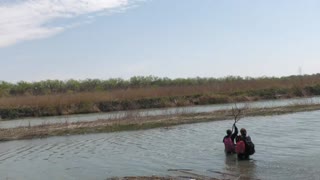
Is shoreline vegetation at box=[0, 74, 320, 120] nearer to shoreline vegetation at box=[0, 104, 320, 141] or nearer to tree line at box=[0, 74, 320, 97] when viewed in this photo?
shoreline vegetation at box=[0, 104, 320, 141]

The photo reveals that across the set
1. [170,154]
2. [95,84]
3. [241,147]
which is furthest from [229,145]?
[95,84]

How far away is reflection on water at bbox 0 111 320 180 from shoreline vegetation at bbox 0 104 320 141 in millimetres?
1812

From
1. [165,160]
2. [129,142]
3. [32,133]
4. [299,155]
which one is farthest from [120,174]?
[32,133]

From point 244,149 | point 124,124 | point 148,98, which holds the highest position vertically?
point 148,98

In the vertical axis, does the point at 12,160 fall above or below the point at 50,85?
below

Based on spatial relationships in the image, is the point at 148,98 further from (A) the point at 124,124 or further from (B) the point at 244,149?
(B) the point at 244,149

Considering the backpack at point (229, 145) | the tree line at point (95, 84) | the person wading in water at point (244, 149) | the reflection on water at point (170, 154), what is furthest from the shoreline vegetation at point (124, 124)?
the tree line at point (95, 84)

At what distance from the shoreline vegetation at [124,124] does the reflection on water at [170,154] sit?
1.81m

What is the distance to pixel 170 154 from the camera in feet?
68.6

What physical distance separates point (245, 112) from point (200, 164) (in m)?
20.6

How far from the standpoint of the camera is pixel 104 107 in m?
53.8

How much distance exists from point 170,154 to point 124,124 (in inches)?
529

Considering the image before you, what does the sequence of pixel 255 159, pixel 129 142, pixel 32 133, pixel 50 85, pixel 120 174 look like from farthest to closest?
pixel 50 85
pixel 32 133
pixel 129 142
pixel 255 159
pixel 120 174

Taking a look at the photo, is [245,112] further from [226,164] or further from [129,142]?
[226,164]
